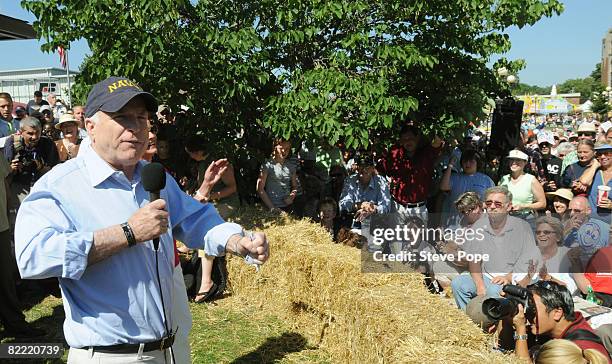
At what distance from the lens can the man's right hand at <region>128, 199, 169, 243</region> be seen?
1.91 meters

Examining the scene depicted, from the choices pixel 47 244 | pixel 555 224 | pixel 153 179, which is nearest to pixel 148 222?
pixel 153 179

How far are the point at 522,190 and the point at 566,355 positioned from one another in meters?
4.24

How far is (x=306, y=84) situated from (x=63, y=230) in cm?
427

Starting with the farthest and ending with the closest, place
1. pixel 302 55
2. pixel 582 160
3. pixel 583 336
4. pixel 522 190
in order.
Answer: pixel 582 160
pixel 522 190
pixel 302 55
pixel 583 336

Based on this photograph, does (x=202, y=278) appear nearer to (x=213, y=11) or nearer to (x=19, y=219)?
(x=213, y=11)

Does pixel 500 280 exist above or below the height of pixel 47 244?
below

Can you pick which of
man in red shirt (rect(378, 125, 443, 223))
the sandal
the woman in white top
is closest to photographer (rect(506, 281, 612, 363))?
the woman in white top

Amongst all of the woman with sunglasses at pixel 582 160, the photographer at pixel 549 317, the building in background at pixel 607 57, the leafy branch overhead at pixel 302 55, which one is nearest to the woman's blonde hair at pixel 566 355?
the photographer at pixel 549 317

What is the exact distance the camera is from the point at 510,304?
11.6ft

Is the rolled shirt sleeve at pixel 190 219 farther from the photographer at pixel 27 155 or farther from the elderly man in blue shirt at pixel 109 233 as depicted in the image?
the photographer at pixel 27 155

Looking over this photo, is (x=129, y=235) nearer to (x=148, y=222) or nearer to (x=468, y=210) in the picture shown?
(x=148, y=222)

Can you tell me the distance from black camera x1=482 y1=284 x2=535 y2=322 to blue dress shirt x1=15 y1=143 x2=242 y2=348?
2.30 m

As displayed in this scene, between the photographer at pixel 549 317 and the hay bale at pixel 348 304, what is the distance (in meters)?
0.34

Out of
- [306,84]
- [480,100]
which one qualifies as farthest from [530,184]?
[306,84]
